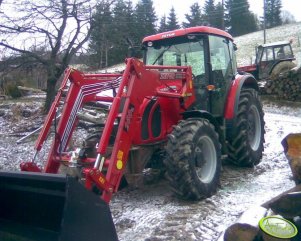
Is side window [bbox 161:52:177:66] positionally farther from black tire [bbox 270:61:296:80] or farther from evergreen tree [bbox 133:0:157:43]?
black tire [bbox 270:61:296:80]

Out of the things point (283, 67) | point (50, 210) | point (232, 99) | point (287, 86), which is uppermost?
point (283, 67)

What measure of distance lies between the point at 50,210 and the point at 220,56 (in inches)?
170

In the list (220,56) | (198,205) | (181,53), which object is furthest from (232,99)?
(198,205)

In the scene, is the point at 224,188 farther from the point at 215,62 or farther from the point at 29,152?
the point at 29,152

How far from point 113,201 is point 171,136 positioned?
56.3 inches

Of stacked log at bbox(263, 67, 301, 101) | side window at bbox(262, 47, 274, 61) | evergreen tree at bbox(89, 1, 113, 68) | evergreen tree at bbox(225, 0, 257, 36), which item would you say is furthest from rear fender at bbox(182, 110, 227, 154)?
evergreen tree at bbox(225, 0, 257, 36)

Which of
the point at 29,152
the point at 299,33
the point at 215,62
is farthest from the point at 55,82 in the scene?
the point at 299,33

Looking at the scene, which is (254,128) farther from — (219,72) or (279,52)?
(279,52)

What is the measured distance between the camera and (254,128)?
8.38 metres

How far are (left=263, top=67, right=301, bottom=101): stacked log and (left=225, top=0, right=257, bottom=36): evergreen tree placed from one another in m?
41.9

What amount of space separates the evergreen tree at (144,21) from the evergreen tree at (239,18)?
21806 millimetres

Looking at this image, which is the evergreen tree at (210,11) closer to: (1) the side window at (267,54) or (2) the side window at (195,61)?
(1) the side window at (267,54)

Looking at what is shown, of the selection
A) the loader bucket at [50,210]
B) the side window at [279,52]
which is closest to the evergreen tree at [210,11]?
the side window at [279,52]

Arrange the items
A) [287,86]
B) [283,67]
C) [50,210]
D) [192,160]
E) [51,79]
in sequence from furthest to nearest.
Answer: [283,67] < [287,86] < [51,79] < [192,160] < [50,210]
